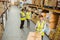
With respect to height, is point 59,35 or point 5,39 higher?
point 59,35

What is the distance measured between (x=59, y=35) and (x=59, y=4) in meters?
1.14

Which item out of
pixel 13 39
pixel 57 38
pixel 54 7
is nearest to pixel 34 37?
pixel 57 38

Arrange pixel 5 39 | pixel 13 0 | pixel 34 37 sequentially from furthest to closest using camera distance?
pixel 13 0, pixel 5 39, pixel 34 37

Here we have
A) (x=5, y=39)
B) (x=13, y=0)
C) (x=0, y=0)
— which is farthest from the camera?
(x=13, y=0)

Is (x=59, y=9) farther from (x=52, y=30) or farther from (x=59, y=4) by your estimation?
(x=52, y=30)

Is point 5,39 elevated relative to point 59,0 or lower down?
lower down

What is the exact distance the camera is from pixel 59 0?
172 inches

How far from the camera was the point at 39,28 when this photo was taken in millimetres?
4641

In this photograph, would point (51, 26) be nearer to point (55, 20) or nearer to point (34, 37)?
point (55, 20)

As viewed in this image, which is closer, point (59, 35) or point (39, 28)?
point (59, 35)

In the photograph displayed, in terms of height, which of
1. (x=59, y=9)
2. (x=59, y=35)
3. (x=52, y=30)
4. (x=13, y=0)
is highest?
(x=59, y=9)

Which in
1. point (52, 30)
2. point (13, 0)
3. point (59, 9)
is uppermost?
point (59, 9)

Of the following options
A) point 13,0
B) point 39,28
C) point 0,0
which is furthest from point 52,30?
point 13,0

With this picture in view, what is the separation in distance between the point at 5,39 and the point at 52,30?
1.80 m
